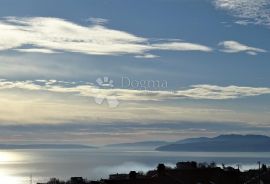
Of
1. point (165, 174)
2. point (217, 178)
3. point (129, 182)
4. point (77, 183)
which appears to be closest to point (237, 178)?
point (217, 178)

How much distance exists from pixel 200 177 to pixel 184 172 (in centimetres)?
268

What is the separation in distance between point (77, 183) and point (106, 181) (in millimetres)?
59363

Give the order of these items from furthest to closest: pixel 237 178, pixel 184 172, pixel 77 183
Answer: pixel 77 183 < pixel 237 178 < pixel 184 172

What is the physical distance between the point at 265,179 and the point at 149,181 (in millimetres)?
36676

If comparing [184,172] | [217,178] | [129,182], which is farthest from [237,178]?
[129,182]

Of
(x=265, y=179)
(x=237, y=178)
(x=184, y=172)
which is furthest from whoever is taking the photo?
(x=265, y=179)

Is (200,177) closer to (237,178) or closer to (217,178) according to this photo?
(217,178)

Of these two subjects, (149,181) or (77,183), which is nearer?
(149,181)

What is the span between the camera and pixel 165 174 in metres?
70.7

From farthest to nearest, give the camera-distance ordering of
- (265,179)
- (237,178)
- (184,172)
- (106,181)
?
(265,179), (237,178), (184,172), (106,181)

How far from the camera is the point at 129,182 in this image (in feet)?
222

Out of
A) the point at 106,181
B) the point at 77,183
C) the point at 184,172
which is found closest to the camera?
the point at 106,181

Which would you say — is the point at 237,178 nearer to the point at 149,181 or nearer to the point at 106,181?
the point at 149,181

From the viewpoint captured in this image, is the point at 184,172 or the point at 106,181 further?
the point at 184,172
